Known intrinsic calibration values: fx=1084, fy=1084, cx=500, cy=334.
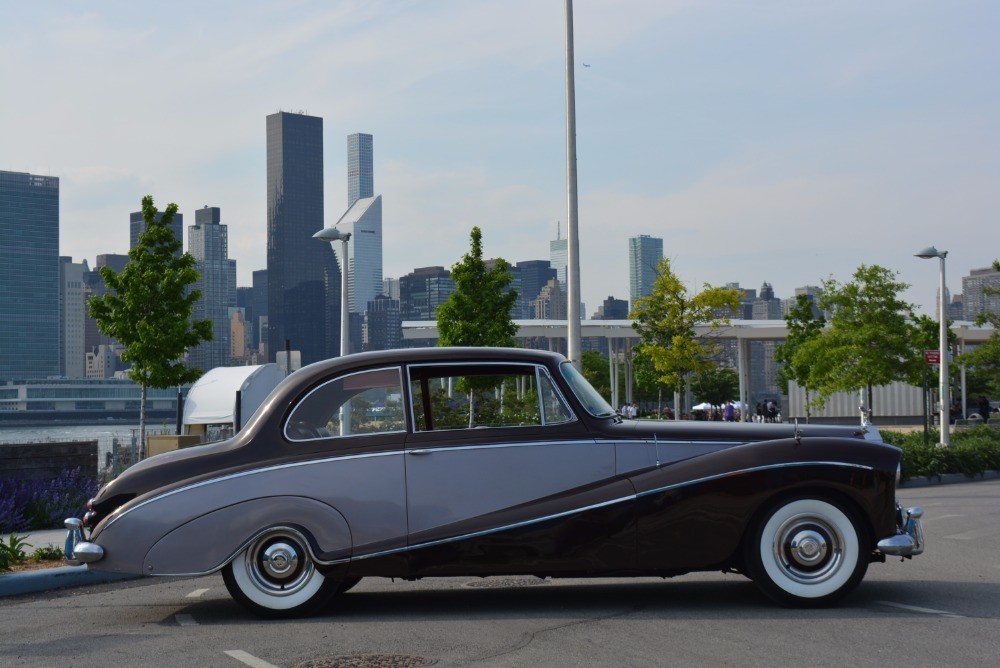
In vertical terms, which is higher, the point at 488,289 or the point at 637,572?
the point at 488,289

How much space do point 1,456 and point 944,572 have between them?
1139cm

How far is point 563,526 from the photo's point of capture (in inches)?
287

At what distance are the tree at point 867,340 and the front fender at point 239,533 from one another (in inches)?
1253

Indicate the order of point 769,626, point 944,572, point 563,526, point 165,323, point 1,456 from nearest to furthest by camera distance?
point 769,626 → point 563,526 → point 944,572 → point 1,456 → point 165,323

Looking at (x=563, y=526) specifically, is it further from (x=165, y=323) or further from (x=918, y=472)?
(x=165, y=323)

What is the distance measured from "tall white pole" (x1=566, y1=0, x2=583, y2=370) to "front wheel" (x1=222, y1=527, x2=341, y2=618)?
10.7 meters

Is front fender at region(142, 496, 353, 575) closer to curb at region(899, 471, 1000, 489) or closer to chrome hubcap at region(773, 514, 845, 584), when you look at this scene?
chrome hubcap at region(773, 514, 845, 584)

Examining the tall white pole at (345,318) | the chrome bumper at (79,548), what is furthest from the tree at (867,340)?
the chrome bumper at (79,548)

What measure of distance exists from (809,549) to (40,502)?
9.88 m

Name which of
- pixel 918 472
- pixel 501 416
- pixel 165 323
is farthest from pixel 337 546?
pixel 165 323

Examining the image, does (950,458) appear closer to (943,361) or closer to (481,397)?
(943,361)

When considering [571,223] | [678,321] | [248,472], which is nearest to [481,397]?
[248,472]

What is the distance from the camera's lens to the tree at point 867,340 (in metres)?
36.7

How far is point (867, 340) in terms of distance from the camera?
120 ft
